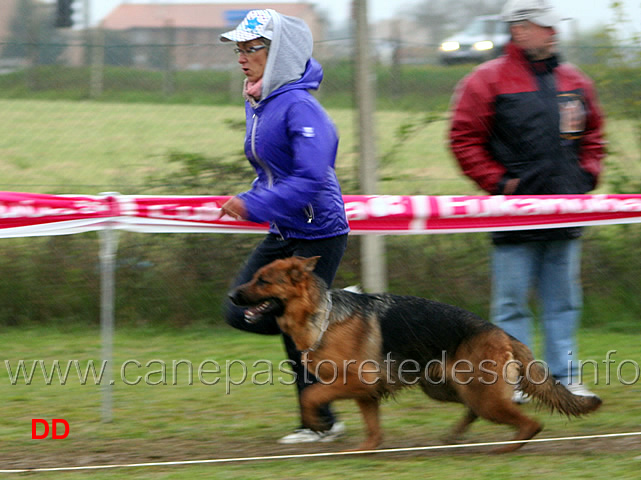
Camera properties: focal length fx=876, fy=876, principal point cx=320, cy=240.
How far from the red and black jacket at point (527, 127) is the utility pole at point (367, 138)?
6.15 ft

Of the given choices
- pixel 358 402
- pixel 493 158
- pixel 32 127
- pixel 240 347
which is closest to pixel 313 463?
pixel 358 402

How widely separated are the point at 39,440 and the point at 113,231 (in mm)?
1214

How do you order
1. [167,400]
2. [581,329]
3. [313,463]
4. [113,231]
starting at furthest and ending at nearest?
[581,329] < [167,400] < [113,231] < [313,463]

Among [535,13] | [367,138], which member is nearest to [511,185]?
[535,13]

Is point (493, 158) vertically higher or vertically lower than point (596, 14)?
lower

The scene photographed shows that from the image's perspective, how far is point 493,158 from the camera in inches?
201

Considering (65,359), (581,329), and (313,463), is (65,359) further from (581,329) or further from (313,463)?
(581,329)

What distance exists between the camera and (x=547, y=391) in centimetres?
442

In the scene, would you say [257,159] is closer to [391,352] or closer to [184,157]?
[391,352]

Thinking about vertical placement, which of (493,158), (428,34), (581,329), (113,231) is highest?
(428,34)

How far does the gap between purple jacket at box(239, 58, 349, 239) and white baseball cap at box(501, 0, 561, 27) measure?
1.21m

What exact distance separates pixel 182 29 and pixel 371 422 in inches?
180

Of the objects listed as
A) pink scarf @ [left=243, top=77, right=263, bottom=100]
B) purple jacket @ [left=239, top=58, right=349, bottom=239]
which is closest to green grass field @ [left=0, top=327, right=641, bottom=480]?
purple jacket @ [left=239, top=58, right=349, bottom=239]

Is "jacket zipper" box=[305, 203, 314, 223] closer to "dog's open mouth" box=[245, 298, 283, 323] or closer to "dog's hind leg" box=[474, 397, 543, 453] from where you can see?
"dog's open mouth" box=[245, 298, 283, 323]
